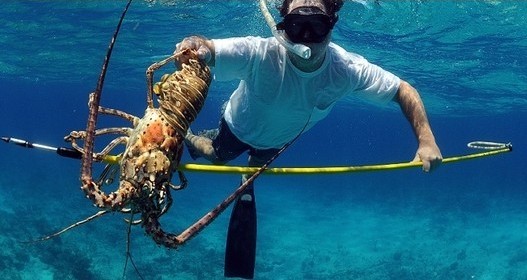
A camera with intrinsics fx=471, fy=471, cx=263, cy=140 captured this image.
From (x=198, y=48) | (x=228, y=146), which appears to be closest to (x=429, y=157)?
(x=198, y=48)

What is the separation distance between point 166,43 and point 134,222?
747 inches

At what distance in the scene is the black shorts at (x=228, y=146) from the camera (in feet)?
22.5

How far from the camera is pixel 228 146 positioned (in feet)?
22.7

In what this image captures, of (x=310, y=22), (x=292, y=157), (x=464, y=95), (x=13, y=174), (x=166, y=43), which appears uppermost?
(x=310, y=22)

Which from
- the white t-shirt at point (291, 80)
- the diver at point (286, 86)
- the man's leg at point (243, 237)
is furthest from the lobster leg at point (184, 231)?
the man's leg at point (243, 237)

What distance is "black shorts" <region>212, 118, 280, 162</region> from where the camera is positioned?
687cm

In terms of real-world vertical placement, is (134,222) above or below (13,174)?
above

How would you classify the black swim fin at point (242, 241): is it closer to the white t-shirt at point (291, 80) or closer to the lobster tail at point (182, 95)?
the white t-shirt at point (291, 80)

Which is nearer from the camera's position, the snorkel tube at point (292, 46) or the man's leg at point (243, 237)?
the snorkel tube at point (292, 46)

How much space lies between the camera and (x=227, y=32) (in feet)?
61.3

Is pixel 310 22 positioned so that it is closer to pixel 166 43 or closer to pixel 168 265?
pixel 168 265

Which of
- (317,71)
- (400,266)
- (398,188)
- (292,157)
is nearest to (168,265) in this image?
(400,266)

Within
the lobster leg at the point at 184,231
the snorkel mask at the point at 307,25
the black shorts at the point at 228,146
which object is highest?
the snorkel mask at the point at 307,25

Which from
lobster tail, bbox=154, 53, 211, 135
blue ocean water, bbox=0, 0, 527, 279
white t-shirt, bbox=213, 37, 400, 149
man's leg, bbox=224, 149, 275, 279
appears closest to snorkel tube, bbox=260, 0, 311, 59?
white t-shirt, bbox=213, 37, 400, 149
